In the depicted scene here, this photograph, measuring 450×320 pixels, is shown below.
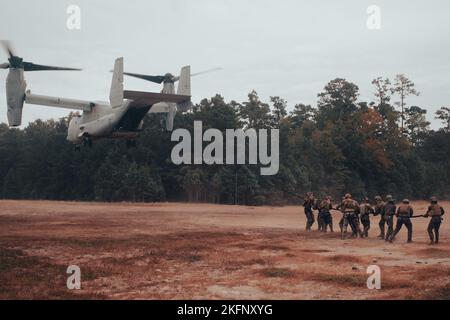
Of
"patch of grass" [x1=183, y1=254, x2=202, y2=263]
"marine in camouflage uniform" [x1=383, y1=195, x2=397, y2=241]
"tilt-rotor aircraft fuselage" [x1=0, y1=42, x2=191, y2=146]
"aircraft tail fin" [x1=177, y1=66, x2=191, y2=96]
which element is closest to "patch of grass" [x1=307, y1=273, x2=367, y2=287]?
"patch of grass" [x1=183, y1=254, x2=202, y2=263]

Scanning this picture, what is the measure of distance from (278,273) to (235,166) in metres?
41.4

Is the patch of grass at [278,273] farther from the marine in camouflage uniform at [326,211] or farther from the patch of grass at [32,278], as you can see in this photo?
the marine in camouflage uniform at [326,211]

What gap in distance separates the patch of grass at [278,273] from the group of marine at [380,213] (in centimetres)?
788

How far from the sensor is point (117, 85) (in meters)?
27.0

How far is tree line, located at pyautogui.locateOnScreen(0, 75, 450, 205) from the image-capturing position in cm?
5409

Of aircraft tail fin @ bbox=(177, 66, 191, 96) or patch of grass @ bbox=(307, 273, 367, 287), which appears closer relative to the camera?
patch of grass @ bbox=(307, 273, 367, 287)

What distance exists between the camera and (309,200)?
2230cm

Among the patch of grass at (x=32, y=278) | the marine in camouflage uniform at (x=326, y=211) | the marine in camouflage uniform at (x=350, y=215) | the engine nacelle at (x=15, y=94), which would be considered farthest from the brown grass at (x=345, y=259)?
the engine nacelle at (x=15, y=94)

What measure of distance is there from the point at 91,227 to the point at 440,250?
14.5m

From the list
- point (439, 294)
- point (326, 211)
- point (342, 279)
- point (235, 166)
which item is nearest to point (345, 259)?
point (342, 279)

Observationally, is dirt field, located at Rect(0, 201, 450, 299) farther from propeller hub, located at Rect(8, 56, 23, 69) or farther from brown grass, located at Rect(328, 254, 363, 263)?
propeller hub, located at Rect(8, 56, 23, 69)

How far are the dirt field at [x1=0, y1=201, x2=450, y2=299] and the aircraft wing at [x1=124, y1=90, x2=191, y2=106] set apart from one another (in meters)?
7.94

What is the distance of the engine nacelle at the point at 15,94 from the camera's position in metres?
28.9

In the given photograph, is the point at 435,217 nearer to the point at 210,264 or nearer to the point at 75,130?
the point at 210,264
